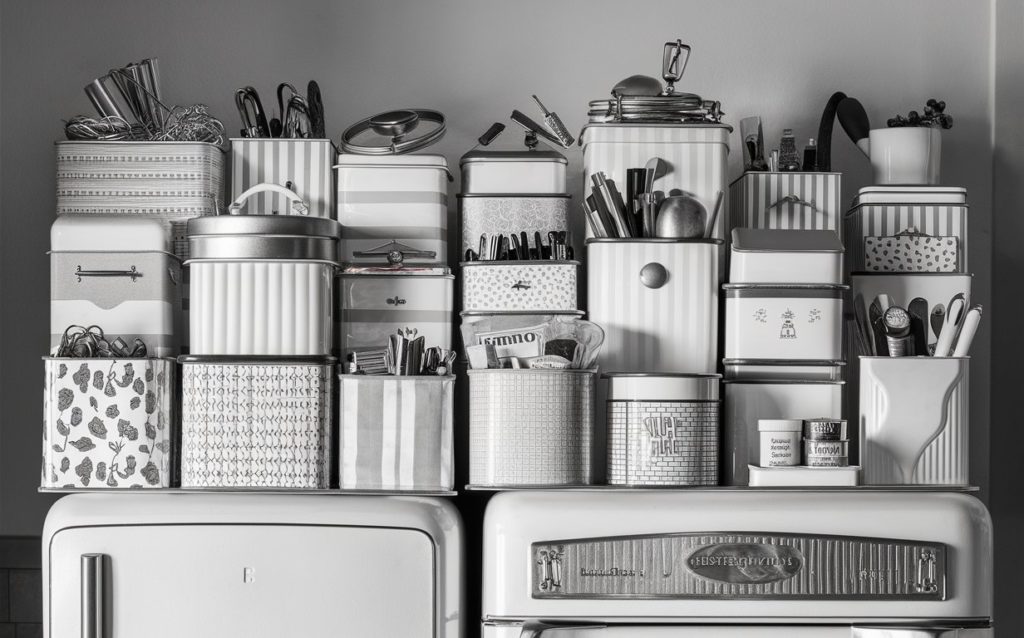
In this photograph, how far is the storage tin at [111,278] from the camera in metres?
1.61

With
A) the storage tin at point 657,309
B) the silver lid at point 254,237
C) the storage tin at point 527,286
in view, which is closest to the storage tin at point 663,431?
the storage tin at point 657,309

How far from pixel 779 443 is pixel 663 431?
0.59 feet

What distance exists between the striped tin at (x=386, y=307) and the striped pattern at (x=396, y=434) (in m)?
0.14

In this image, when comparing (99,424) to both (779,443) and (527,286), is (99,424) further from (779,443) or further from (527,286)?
(779,443)

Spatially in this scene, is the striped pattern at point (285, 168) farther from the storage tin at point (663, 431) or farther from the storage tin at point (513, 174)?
the storage tin at point (663, 431)

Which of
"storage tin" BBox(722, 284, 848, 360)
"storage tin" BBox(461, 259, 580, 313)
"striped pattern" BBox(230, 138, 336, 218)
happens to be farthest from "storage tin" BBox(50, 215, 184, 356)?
"storage tin" BBox(722, 284, 848, 360)

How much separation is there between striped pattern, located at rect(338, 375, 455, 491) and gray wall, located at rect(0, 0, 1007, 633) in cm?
57

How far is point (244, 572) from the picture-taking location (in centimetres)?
149

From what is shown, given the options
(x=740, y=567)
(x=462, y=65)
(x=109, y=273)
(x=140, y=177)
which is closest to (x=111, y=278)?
(x=109, y=273)

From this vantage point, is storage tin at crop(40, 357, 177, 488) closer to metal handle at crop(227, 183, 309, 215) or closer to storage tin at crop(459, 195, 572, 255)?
metal handle at crop(227, 183, 309, 215)

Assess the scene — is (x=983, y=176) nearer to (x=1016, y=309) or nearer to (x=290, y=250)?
(x=1016, y=309)

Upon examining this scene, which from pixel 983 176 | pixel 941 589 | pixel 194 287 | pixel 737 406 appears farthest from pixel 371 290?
pixel 983 176

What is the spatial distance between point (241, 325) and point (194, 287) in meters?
0.10

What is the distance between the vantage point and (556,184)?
177cm
